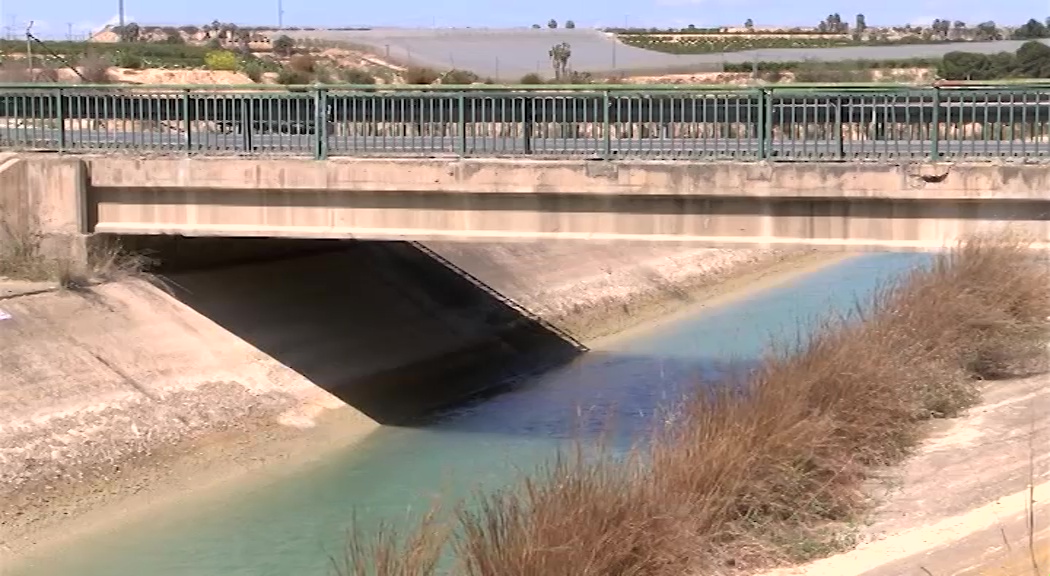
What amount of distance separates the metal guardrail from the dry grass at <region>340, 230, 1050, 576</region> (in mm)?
1817

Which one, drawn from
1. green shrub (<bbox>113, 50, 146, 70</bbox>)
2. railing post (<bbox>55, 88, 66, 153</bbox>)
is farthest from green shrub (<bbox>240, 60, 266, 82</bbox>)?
railing post (<bbox>55, 88, 66, 153</bbox>)

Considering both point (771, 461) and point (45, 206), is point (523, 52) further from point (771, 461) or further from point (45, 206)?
point (771, 461)

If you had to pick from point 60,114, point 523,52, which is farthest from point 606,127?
point 523,52

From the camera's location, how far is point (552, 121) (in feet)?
68.1

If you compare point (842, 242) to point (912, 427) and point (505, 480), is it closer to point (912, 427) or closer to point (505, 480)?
point (912, 427)

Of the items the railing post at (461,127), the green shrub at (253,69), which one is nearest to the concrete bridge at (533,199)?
the railing post at (461,127)

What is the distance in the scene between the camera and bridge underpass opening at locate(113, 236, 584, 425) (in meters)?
25.5

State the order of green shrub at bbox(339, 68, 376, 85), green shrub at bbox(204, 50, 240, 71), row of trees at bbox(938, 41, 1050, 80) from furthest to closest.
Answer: green shrub at bbox(339, 68, 376, 85) < row of trees at bbox(938, 41, 1050, 80) < green shrub at bbox(204, 50, 240, 71)

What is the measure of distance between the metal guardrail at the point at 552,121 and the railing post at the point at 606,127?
21mm

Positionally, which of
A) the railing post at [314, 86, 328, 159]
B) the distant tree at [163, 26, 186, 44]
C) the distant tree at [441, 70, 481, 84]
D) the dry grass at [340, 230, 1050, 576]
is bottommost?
the dry grass at [340, 230, 1050, 576]

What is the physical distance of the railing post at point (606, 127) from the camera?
65.6ft

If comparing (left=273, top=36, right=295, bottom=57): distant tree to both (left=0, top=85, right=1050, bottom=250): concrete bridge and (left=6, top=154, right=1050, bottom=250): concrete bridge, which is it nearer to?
(left=0, top=85, right=1050, bottom=250): concrete bridge

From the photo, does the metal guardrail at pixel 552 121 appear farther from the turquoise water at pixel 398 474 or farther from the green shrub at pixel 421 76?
the green shrub at pixel 421 76

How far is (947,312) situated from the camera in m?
20.8
